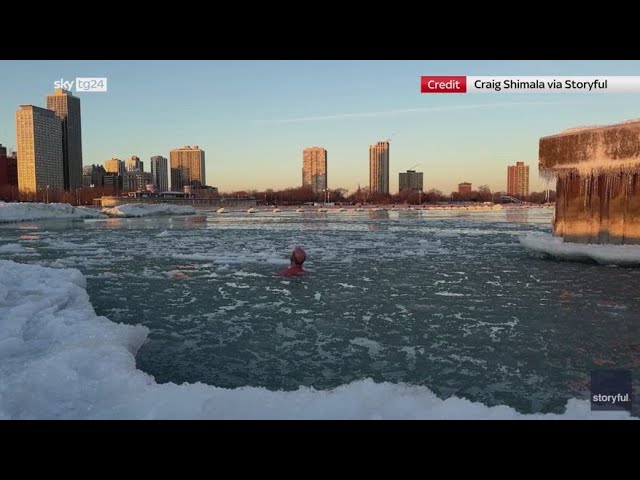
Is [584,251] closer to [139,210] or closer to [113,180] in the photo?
[139,210]

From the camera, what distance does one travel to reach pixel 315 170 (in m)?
151

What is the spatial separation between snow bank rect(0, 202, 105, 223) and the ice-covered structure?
5232 centimetres

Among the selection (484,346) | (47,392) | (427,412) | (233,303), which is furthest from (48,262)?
(427,412)

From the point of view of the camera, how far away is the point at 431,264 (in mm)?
14578

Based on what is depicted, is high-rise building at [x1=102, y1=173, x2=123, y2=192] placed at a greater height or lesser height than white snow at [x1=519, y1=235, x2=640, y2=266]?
greater

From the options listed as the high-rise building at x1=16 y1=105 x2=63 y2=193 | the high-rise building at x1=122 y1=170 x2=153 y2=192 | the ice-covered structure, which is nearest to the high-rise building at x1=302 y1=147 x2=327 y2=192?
the high-rise building at x1=122 y1=170 x2=153 y2=192

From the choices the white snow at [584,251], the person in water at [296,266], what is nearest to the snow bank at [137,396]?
the person in water at [296,266]

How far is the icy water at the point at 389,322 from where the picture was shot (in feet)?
17.2

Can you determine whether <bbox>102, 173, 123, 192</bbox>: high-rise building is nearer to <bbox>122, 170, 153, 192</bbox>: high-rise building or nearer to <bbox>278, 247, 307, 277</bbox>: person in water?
<bbox>122, 170, 153, 192</bbox>: high-rise building

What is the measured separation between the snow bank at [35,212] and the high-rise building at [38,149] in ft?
16.5

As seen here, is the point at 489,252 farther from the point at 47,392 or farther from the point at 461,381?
the point at 47,392

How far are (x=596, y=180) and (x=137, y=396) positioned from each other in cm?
1579

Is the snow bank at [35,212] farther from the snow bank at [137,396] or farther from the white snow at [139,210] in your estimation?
the snow bank at [137,396]

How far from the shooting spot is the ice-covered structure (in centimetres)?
1462
